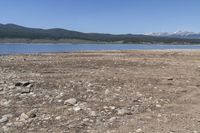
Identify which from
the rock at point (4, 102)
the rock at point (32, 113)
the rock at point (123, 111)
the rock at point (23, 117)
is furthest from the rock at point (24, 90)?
the rock at point (123, 111)

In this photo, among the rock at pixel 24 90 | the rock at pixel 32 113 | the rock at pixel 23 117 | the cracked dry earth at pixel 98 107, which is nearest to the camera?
the cracked dry earth at pixel 98 107

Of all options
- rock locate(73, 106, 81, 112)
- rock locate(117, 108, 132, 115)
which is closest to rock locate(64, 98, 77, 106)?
rock locate(73, 106, 81, 112)

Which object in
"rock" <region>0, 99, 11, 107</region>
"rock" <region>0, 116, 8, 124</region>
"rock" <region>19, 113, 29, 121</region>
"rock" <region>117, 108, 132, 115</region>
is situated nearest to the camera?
"rock" <region>0, 116, 8, 124</region>

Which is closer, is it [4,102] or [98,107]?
[98,107]

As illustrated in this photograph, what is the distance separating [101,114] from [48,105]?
167 cm

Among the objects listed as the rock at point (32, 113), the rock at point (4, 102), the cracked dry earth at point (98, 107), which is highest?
the rock at point (32, 113)

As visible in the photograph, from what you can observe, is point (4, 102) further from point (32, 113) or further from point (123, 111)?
point (123, 111)

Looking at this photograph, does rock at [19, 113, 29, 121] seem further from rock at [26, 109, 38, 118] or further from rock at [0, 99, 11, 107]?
rock at [0, 99, 11, 107]

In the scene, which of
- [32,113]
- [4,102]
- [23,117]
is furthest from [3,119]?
[4,102]

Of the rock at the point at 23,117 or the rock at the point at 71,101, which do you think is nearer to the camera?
the rock at the point at 23,117

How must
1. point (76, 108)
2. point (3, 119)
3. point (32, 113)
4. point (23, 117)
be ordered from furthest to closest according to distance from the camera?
point (76, 108) < point (32, 113) < point (23, 117) < point (3, 119)

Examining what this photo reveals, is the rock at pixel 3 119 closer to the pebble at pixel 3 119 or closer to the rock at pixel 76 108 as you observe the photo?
the pebble at pixel 3 119

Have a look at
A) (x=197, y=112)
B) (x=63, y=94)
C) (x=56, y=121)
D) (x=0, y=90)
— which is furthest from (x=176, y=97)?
(x=0, y=90)

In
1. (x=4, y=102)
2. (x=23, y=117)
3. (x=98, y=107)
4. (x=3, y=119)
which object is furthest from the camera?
(x=4, y=102)
